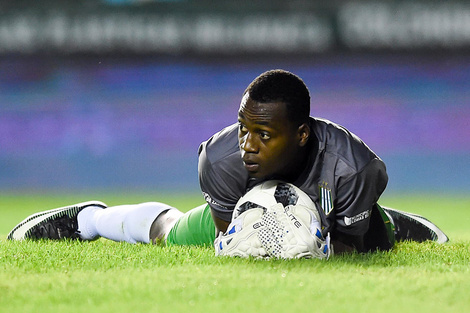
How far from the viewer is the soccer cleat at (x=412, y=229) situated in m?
4.88

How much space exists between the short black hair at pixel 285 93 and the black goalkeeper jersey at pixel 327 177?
0.24 m

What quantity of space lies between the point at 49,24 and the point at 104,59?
3.47 feet

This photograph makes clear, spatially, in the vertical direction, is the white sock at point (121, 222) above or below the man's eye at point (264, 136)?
below

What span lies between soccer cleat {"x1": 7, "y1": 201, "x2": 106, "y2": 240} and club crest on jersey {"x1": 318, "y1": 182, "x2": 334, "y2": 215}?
2.02 metres

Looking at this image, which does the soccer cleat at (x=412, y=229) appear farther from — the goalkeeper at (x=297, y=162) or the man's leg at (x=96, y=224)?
the man's leg at (x=96, y=224)

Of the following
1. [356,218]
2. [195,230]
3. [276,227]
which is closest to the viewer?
[276,227]

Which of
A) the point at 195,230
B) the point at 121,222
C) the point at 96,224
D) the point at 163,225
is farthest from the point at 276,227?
the point at 96,224

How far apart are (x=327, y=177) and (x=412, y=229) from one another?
1.71 metres

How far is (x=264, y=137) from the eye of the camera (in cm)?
327

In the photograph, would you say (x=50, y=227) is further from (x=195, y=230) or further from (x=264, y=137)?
(x=264, y=137)

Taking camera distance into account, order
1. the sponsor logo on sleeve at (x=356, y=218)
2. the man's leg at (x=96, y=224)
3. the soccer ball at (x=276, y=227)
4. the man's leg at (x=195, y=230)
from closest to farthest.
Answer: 1. the soccer ball at (x=276, y=227)
2. the sponsor logo on sleeve at (x=356, y=218)
3. the man's leg at (x=195, y=230)
4. the man's leg at (x=96, y=224)

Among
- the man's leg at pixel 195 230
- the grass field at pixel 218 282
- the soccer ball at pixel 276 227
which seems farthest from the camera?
the man's leg at pixel 195 230

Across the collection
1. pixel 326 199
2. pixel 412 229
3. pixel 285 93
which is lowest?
pixel 412 229

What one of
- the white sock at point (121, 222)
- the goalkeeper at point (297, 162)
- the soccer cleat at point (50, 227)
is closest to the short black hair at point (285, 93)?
the goalkeeper at point (297, 162)
